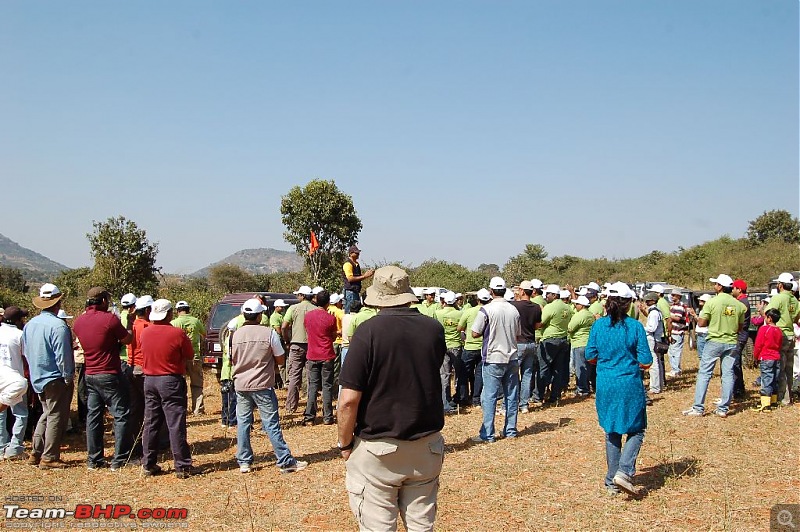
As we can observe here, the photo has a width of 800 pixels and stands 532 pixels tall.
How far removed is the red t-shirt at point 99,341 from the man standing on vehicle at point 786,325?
9.07 meters

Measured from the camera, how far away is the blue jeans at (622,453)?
5.86 meters

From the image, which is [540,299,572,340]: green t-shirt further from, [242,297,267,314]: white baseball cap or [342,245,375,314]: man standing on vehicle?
[242,297,267,314]: white baseball cap

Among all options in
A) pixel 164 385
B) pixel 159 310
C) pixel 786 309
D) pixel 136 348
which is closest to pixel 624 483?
pixel 164 385

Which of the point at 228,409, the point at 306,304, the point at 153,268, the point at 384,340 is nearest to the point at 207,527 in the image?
the point at 384,340

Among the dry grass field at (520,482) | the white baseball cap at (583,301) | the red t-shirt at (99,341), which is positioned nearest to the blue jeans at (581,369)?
the white baseball cap at (583,301)

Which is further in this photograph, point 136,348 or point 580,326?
point 580,326

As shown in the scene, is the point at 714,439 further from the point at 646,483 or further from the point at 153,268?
the point at 153,268

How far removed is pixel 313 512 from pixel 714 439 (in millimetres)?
5217

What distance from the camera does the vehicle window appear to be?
1388 cm

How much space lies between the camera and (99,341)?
722cm

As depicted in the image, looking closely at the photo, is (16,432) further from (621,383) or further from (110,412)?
(621,383)

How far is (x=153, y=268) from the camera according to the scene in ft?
119

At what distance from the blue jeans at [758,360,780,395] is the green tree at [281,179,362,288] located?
23160mm

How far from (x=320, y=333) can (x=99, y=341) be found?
3.33 m
